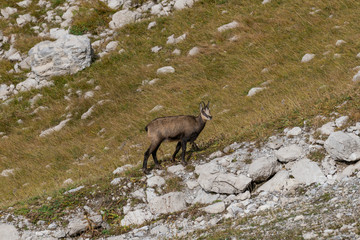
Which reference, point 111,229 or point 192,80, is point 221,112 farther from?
point 111,229

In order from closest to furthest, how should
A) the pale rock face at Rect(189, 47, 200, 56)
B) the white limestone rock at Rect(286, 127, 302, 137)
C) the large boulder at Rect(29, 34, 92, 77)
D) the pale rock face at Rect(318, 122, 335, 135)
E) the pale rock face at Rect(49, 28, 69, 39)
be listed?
1. the pale rock face at Rect(318, 122, 335, 135)
2. the white limestone rock at Rect(286, 127, 302, 137)
3. the pale rock face at Rect(189, 47, 200, 56)
4. the large boulder at Rect(29, 34, 92, 77)
5. the pale rock face at Rect(49, 28, 69, 39)

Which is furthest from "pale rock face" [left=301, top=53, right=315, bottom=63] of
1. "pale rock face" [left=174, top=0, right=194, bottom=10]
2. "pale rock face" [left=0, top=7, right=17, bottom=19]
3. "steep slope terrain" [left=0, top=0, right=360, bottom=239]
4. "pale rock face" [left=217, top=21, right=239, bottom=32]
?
"pale rock face" [left=0, top=7, right=17, bottom=19]

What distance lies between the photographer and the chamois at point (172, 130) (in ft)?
34.1

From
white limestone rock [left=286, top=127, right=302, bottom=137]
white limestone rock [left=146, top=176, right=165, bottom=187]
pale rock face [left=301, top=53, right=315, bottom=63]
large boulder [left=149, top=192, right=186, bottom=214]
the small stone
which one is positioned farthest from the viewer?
the small stone

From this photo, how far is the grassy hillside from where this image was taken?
12625 mm

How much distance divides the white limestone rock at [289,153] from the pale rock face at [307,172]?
14.7 inches

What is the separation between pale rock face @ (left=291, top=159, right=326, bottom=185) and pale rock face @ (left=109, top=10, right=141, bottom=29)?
16.8 m

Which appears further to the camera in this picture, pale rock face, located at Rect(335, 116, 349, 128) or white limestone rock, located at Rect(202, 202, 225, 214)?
pale rock face, located at Rect(335, 116, 349, 128)

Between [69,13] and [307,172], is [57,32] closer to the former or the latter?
[69,13]

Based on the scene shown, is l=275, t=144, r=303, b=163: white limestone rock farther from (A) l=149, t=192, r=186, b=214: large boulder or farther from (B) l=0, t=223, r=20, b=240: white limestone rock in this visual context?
(B) l=0, t=223, r=20, b=240: white limestone rock

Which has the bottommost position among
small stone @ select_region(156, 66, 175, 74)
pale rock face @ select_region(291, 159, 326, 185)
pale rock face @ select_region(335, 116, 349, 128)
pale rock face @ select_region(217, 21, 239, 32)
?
small stone @ select_region(156, 66, 175, 74)

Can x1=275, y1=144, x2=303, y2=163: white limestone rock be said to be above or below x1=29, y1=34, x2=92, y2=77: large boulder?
above

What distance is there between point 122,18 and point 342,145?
17.5 m

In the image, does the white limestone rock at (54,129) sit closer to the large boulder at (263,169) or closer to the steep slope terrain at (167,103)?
the steep slope terrain at (167,103)
